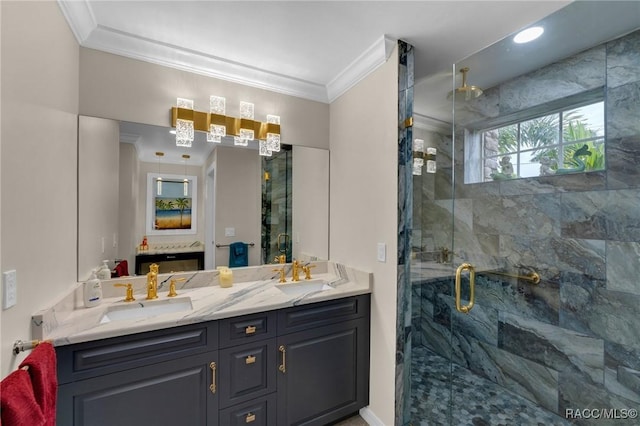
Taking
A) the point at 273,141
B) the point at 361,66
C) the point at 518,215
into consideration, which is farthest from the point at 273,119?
the point at 518,215

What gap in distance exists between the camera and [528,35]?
5.81ft

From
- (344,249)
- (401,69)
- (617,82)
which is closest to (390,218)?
(344,249)

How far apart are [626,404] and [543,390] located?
45 cm

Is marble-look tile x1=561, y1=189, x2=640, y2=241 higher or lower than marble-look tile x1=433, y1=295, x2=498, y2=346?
above

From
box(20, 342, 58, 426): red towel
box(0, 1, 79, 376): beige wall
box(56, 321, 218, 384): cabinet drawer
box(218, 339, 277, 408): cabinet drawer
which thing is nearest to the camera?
box(20, 342, 58, 426): red towel

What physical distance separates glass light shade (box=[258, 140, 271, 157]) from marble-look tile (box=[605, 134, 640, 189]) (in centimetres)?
236

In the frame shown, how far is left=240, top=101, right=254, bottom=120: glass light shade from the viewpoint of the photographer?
83.6 inches

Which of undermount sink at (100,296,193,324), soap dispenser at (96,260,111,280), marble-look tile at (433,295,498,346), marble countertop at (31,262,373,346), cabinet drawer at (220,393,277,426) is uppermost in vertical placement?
soap dispenser at (96,260,111,280)

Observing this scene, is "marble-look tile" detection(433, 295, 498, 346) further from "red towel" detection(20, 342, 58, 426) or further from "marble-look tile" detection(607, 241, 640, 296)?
"red towel" detection(20, 342, 58, 426)

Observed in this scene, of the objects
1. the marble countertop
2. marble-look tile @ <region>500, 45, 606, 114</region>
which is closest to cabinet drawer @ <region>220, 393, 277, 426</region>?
the marble countertop

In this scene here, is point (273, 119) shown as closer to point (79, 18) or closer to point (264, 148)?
point (264, 148)

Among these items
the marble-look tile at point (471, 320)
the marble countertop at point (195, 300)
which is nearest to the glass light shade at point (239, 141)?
the marble countertop at point (195, 300)

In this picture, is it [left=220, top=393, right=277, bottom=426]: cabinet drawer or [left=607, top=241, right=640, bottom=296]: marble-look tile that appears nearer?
[left=220, top=393, right=277, bottom=426]: cabinet drawer

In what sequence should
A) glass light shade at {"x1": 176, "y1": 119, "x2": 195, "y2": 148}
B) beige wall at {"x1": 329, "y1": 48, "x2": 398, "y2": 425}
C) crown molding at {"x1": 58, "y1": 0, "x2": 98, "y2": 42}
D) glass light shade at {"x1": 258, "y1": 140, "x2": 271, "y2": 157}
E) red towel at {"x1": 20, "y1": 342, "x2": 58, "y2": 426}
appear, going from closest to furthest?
red towel at {"x1": 20, "y1": 342, "x2": 58, "y2": 426}, crown molding at {"x1": 58, "y1": 0, "x2": 98, "y2": 42}, beige wall at {"x1": 329, "y1": 48, "x2": 398, "y2": 425}, glass light shade at {"x1": 176, "y1": 119, "x2": 195, "y2": 148}, glass light shade at {"x1": 258, "y1": 140, "x2": 271, "y2": 157}
